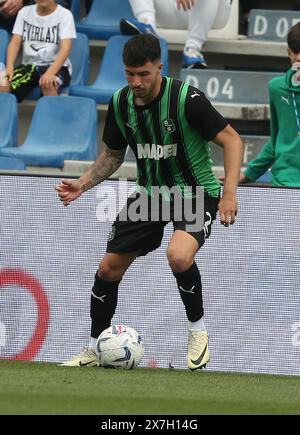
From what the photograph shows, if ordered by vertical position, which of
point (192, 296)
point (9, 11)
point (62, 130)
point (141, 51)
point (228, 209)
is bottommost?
point (192, 296)

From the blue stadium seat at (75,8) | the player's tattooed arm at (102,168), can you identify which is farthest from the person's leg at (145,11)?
the player's tattooed arm at (102,168)

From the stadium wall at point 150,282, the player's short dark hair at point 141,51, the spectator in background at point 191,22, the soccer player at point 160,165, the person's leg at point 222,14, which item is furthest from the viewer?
the person's leg at point 222,14

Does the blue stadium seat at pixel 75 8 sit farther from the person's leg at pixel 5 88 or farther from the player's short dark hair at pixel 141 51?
the player's short dark hair at pixel 141 51

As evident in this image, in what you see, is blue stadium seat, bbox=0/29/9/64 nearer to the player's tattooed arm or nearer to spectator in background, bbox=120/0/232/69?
spectator in background, bbox=120/0/232/69

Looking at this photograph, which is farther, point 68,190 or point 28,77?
point 28,77

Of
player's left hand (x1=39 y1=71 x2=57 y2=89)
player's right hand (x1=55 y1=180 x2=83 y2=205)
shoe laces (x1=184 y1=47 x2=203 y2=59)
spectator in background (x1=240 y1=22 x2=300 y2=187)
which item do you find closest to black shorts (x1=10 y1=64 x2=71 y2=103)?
player's left hand (x1=39 y1=71 x2=57 y2=89)

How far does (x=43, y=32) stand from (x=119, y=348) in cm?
482

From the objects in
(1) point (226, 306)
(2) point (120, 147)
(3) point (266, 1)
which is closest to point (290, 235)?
(1) point (226, 306)

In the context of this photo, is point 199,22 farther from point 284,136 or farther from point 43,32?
point 284,136

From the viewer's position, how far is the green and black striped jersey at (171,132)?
7.38 metres

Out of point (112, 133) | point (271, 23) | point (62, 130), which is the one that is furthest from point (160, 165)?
point (271, 23)

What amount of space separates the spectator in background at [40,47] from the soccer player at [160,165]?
3815 mm

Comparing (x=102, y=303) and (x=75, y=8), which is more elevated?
(x=75, y=8)

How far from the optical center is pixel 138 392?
20.5 ft
